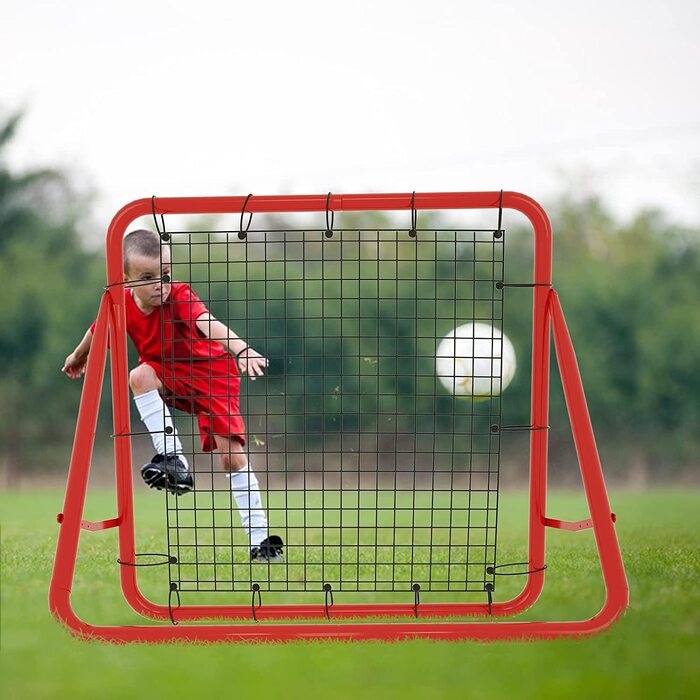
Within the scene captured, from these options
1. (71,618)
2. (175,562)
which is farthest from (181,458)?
(71,618)

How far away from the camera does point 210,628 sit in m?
3.27

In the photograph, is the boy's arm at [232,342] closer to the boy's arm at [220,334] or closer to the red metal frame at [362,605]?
the boy's arm at [220,334]

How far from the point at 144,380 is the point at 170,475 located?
1.33ft

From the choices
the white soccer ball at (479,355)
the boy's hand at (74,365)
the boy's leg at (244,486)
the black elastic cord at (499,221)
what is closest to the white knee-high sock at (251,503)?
the boy's leg at (244,486)

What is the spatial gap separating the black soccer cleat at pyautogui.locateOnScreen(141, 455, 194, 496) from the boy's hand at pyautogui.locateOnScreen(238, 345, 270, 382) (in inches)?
17.1

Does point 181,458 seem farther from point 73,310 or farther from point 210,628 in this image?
point 73,310

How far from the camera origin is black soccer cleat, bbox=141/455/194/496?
363 centimetres

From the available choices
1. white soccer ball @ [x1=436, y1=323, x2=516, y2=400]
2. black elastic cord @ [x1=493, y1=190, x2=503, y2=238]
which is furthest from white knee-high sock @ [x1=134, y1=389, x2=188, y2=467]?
black elastic cord @ [x1=493, y1=190, x2=503, y2=238]

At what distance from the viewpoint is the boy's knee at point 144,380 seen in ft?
12.6

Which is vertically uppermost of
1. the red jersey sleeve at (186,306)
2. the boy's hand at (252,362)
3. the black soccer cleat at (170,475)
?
the red jersey sleeve at (186,306)

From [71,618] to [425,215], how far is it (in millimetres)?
8267

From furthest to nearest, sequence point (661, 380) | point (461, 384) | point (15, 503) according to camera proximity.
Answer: point (661, 380) < point (15, 503) < point (461, 384)

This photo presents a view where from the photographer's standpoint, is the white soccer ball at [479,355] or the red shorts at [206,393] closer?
the white soccer ball at [479,355]

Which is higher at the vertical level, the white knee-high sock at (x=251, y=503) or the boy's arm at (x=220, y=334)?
the boy's arm at (x=220, y=334)
